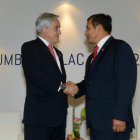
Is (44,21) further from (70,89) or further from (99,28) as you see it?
(70,89)

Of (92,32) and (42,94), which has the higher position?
(92,32)

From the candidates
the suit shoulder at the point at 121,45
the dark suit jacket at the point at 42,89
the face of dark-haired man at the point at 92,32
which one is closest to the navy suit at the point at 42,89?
the dark suit jacket at the point at 42,89

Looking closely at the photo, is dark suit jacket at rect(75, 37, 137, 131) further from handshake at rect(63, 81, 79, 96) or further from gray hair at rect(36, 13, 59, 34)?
gray hair at rect(36, 13, 59, 34)

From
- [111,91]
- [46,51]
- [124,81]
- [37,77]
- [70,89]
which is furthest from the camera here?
[70,89]

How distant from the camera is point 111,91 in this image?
2.62 metres

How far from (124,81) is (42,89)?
2.78ft

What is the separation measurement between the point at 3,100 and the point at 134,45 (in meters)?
2.21

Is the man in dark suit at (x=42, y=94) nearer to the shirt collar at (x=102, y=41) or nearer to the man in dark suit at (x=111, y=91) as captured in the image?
the man in dark suit at (x=111, y=91)

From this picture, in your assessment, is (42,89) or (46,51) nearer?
(42,89)

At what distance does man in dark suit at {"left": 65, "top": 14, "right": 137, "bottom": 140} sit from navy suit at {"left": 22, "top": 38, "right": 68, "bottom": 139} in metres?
0.35

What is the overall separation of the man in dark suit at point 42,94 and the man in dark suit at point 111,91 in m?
0.35

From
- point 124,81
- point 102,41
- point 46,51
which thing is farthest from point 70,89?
point 124,81

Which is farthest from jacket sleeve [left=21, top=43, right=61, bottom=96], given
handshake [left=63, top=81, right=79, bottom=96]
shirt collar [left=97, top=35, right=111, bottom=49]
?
shirt collar [left=97, top=35, right=111, bottom=49]

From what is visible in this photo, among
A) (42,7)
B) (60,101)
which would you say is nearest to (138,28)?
(42,7)
